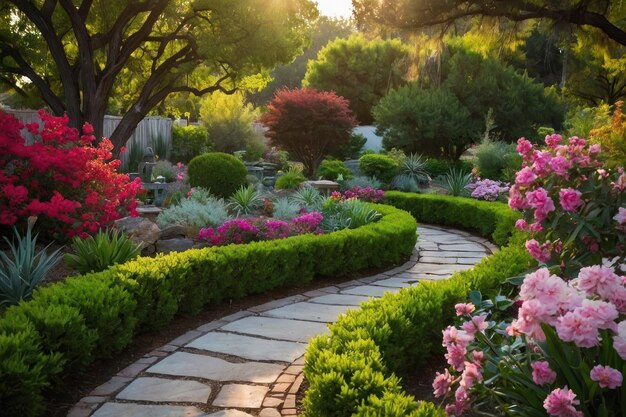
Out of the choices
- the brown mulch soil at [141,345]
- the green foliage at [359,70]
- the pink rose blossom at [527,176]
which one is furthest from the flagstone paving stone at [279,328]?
the green foliage at [359,70]

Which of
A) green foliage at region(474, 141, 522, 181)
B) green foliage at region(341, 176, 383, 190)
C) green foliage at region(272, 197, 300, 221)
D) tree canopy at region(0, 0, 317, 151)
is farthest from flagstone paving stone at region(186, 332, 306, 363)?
green foliage at region(474, 141, 522, 181)

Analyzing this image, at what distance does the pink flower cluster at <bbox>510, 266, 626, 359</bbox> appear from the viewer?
2.09 metres

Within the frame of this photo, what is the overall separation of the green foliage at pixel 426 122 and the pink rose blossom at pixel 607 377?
18.4m

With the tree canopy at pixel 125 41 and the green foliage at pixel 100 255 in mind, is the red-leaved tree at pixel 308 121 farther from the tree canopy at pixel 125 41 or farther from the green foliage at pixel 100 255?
the green foliage at pixel 100 255

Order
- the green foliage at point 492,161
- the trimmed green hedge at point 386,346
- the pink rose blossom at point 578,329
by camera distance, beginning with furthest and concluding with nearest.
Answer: the green foliage at point 492,161 < the trimmed green hedge at point 386,346 < the pink rose blossom at point 578,329

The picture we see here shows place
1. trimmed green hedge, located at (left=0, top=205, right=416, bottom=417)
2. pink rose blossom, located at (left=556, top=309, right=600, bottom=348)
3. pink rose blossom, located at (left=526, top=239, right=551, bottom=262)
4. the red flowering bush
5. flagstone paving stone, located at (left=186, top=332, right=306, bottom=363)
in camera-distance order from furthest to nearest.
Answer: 1. the red flowering bush
2. flagstone paving stone, located at (left=186, top=332, right=306, bottom=363)
3. pink rose blossom, located at (left=526, top=239, right=551, bottom=262)
4. trimmed green hedge, located at (left=0, top=205, right=416, bottom=417)
5. pink rose blossom, located at (left=556, top=309, right=600, bottom=348)

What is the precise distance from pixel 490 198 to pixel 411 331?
889 cm

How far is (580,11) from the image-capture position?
10.8 meters

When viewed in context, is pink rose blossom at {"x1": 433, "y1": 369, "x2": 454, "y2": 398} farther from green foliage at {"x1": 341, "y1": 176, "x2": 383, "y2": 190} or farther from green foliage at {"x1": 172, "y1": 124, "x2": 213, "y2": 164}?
green foliage at {"x1": 172, "y1": 124, "x2": 213, "y2": 164}

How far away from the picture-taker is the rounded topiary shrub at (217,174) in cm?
1151

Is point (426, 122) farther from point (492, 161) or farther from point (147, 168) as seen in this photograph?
point (147, 168)

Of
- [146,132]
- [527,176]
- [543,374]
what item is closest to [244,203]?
[527,176]

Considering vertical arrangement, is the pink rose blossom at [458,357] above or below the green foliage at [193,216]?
above

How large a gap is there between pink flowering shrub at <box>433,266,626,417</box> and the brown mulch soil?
2.11 metres
